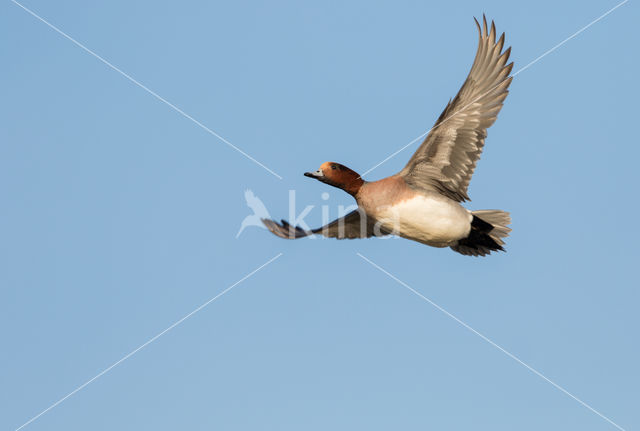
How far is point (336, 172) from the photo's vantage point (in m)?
12.4

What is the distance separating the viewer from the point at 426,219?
38.7 ft

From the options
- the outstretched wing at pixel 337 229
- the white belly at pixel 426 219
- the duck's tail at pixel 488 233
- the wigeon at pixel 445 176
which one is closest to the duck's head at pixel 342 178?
the wigeon at pixel 445 176

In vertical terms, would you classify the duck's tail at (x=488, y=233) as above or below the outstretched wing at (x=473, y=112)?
below

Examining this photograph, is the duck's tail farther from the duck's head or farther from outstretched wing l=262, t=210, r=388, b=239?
the duck's head

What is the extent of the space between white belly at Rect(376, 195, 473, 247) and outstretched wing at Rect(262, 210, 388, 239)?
43.5 inches

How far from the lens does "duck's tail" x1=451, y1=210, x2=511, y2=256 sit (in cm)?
1248

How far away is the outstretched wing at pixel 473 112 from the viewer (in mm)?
11672

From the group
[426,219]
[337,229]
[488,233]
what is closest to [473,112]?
[426,219]

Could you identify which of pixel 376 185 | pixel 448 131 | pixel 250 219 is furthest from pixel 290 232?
pixel 448 131

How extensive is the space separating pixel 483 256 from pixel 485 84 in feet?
7.97

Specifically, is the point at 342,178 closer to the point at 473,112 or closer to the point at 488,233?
the point at 473,112

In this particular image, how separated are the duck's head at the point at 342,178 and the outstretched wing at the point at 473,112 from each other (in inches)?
33.7

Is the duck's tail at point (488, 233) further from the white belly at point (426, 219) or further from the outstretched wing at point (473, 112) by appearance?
the outstretched wing at point (473, 112)

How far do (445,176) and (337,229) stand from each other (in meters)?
2.16
